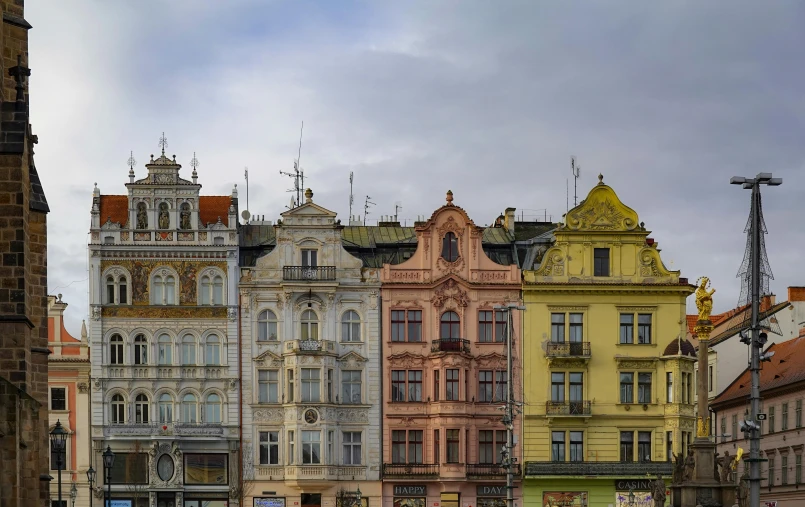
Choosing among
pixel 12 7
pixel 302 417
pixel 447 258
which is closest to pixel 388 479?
pixel 302 417

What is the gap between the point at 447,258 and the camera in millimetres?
83188

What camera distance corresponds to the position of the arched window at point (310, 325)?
81.9 m

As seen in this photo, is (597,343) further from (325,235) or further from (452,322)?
(325,235)

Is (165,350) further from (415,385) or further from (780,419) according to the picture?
(780,419)

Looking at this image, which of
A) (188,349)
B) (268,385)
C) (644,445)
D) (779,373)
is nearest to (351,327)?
(268,385)

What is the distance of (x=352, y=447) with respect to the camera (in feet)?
268

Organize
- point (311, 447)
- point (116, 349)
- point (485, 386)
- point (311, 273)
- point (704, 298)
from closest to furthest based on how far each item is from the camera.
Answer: point (704, 298)
point (311, 447)
point (116, 349)
point (311, 273)
point (485, 386)

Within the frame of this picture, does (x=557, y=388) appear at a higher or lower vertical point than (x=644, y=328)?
lower

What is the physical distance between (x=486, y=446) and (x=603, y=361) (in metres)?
7.24

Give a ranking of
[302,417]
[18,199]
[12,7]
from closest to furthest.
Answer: [18,199], [12,7], [302,417]

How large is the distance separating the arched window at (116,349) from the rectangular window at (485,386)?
17740 mm

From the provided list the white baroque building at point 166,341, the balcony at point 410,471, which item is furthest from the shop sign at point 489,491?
the white baroque building at point 166,341

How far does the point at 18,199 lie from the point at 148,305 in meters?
45.7

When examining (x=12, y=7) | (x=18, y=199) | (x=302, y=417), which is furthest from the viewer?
(x=302, y=417)
